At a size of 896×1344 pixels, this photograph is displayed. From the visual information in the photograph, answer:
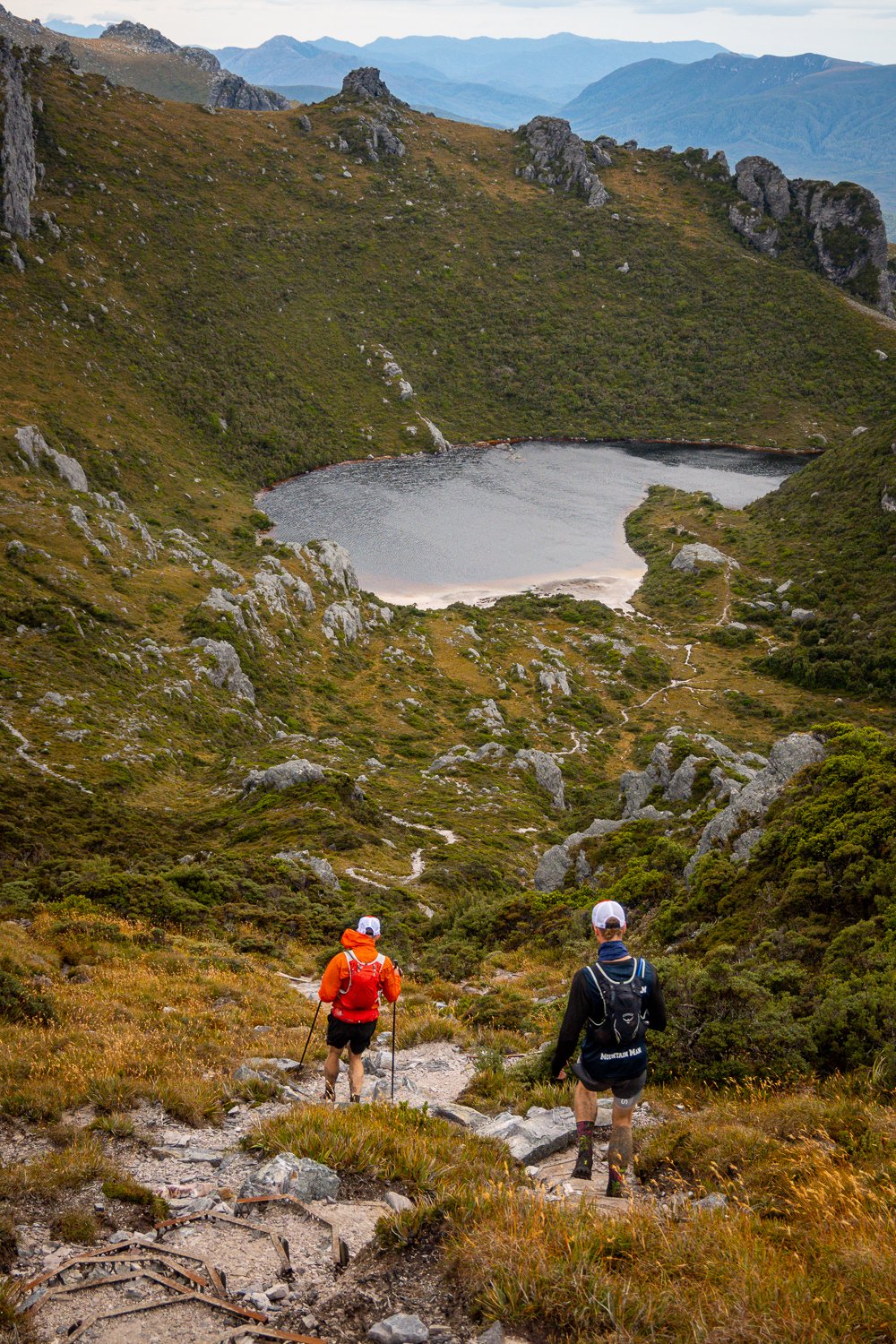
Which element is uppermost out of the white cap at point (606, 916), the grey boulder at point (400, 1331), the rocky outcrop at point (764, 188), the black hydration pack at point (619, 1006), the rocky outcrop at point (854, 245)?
the rocky outcrop at point (764, 188)

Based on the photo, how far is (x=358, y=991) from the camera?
1041 cm

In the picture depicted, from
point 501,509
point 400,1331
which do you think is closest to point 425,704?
point 400,1331

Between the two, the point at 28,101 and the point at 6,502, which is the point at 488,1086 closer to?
the point at 6,502

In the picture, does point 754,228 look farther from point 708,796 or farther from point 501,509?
point 708,796

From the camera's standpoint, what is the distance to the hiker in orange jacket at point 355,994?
34.0 feet

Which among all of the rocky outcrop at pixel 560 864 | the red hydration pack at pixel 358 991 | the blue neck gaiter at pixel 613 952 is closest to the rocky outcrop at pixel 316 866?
the rocky outcrop at pixel 560 864

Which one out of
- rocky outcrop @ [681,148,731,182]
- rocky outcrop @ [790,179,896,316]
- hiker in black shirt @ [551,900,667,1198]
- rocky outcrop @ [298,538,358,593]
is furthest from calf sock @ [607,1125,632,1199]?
rocky outcrop @ [681,148,731,182]

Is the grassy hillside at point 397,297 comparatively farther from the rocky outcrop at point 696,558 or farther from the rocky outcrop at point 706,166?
the rocky outcrop at point 696,558

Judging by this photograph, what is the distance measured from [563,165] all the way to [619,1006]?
219391 mm

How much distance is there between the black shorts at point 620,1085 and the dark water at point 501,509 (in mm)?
80619

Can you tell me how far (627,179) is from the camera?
194m

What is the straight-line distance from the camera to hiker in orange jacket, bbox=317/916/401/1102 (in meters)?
10.4

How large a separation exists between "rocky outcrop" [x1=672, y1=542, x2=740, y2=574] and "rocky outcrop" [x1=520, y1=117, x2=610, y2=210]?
12250cm

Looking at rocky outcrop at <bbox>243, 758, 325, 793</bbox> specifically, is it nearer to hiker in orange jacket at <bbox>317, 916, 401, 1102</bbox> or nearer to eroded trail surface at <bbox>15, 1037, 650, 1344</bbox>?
hiker in orange jacket at <bbox>317, 916, 401, 1102</bbox>
